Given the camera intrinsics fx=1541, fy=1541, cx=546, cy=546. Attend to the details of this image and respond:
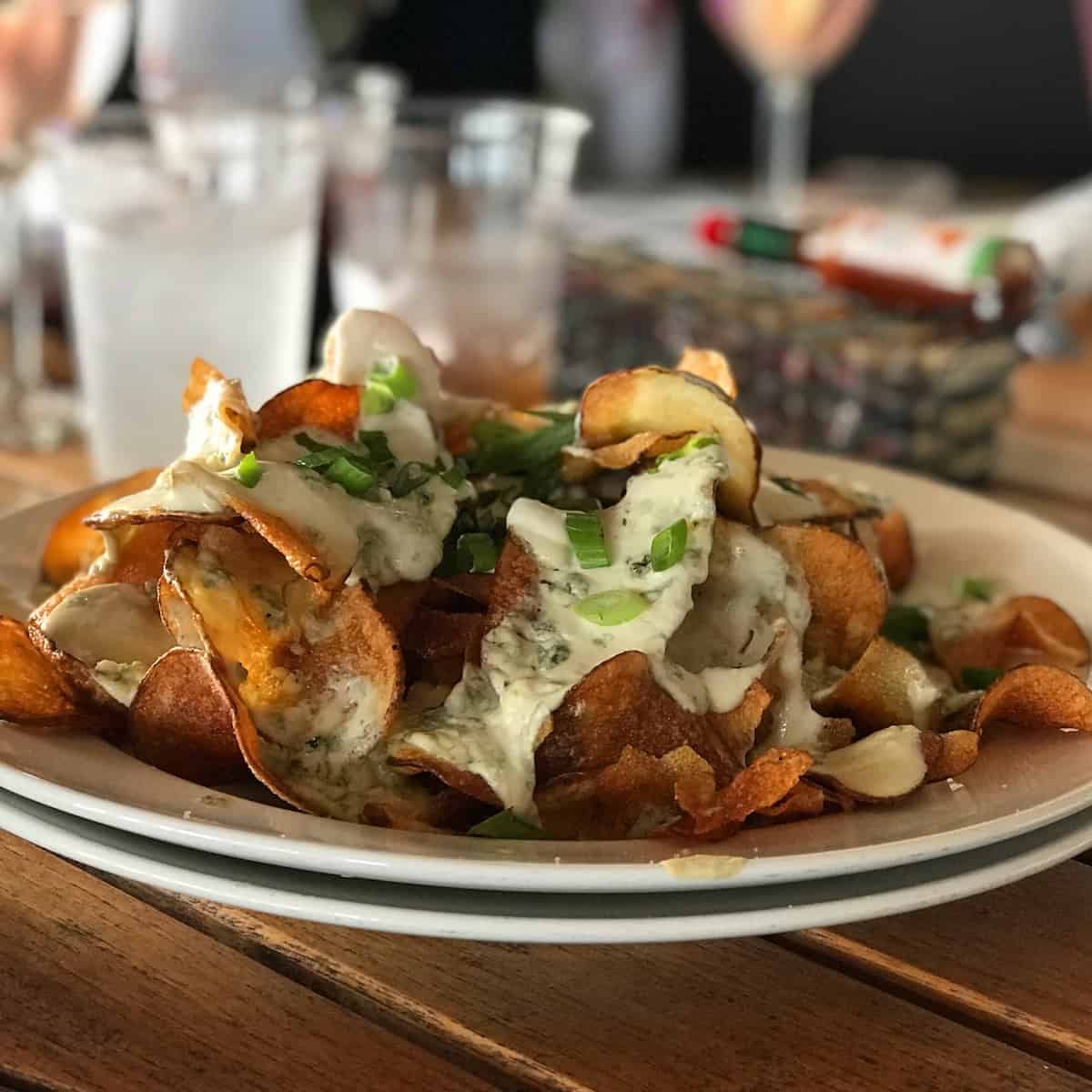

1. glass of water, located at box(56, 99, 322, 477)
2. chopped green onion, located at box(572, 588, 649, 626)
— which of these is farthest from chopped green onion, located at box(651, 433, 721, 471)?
glass of water, located at box(56, 99, 322, 477)

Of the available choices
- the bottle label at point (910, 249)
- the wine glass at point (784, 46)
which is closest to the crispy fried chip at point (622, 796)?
the bottle label at point (910, 249)

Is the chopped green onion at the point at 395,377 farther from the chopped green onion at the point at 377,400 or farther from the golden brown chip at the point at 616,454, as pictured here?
the golden brown chip at the point at 616,454

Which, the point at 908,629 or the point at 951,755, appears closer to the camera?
the point at 951,755

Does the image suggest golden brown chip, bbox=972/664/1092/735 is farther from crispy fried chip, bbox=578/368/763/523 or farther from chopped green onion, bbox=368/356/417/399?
chopped green onion, bbox=368/356/417/399

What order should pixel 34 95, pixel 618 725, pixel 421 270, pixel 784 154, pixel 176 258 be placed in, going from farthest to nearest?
pixel 784 154
pixel 421 270
pixel 34 95
pixel 176 258
pixel 618 725

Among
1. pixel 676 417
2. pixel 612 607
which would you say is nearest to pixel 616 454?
pixel 676 417

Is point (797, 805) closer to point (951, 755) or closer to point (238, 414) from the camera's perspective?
point (951, 755)
